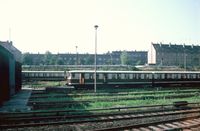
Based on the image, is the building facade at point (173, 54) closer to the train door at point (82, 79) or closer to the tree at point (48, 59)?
the tree at point (48, 59)

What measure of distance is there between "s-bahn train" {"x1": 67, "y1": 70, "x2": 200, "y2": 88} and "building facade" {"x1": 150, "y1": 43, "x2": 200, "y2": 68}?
82543 millimetres

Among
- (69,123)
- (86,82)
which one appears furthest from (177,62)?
(69,123)

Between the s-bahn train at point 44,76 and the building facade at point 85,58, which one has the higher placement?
the building facade at point 85,58

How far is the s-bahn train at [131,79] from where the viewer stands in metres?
35.3

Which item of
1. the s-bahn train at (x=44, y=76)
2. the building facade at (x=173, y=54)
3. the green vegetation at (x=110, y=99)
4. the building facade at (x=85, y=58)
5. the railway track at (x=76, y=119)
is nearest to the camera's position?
the railway track at (x=76, y=119)

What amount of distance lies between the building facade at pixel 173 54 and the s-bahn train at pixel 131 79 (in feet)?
271

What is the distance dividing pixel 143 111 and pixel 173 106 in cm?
403

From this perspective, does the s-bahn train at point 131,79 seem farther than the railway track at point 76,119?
Yes

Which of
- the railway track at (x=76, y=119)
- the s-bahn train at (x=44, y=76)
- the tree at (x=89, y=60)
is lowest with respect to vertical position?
the railway track at (x=76, y=119)

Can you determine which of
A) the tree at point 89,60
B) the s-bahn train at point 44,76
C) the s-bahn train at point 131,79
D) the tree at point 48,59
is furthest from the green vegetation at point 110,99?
the tree at point 89,60

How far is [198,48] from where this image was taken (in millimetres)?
137375

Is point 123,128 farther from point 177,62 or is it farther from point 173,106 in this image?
point 177,62

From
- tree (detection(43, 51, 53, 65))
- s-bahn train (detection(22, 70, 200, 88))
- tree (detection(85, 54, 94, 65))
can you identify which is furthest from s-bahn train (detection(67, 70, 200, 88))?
tree (detection(85, 54, 94, 65))

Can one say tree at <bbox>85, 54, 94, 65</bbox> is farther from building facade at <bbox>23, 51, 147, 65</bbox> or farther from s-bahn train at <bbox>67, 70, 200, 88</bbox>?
s-bahn train at <bbox>67, 70, 200, 88</bbox>
